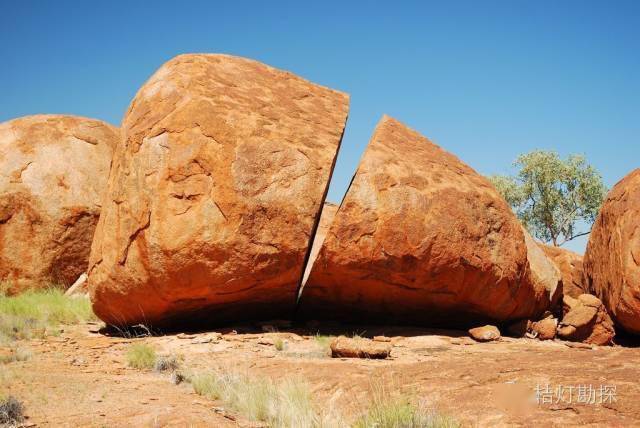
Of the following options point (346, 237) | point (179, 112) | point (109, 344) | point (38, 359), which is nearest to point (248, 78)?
point (179, 112)

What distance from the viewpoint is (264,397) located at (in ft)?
13.0

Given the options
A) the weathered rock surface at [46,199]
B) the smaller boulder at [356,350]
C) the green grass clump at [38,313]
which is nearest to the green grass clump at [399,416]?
the smaller boulder at [356,350]

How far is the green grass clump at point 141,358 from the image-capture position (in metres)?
5.33

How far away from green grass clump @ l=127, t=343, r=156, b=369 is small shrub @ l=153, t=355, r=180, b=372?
14cm

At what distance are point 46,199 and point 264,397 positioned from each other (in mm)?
6905

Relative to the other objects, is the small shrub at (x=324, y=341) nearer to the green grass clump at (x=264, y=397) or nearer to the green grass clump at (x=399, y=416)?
the green grass clump at (x=264, y=397)

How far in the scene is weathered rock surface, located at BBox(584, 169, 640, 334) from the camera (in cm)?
708

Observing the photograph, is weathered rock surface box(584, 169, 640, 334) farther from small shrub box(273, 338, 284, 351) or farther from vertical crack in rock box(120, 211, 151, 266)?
vertical crack in rock box(120, 211, 151, 266)

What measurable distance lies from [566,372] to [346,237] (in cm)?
276

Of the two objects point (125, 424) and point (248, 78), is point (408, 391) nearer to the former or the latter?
point (125, 424)

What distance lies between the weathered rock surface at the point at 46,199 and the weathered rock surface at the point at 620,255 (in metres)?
7.58

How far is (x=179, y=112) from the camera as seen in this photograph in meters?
6.42

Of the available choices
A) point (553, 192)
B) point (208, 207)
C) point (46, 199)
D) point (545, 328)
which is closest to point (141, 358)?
point (208, 207)

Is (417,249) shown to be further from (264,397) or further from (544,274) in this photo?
(264,397)
